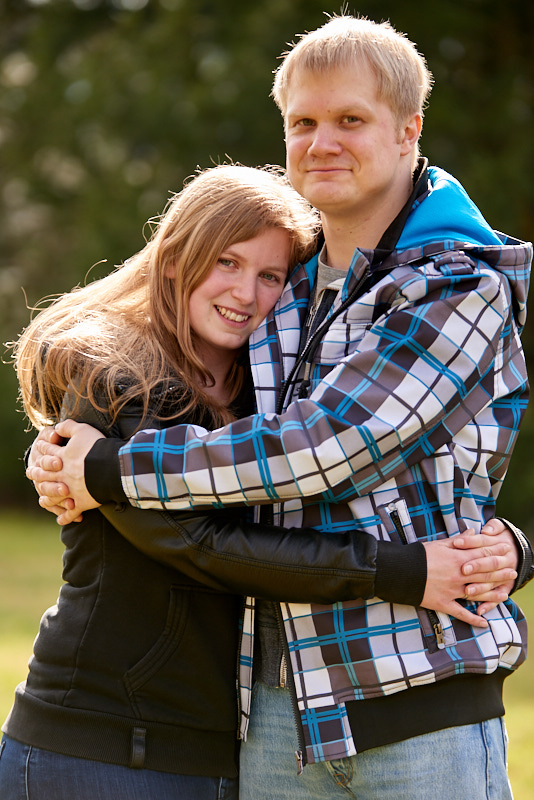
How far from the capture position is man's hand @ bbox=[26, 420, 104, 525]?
2207 mm

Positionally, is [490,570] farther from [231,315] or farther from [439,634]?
[231,315]

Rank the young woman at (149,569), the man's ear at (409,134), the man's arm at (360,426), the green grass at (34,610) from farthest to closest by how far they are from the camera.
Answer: the green grass at (34,610), the man's ear at (409,134), the young woman at (149,569), the man's arm at (360,426)

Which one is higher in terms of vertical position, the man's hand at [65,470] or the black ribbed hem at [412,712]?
the man's hand at [65,470]

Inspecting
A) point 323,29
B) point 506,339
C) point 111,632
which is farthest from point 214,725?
point 323,29

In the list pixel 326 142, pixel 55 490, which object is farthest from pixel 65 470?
pixel 326 142

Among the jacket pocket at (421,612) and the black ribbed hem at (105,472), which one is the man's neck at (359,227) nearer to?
the jacket pocket at (421,612)

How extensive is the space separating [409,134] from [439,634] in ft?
3.95

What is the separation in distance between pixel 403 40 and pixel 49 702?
70.3 inches

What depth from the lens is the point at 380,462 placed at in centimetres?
205

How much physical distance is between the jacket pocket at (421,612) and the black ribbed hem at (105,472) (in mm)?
595

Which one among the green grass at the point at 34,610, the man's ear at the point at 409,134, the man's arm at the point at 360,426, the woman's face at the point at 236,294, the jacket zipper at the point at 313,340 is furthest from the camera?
the green grass at the point at 34,610

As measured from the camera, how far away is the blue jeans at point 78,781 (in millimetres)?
2104

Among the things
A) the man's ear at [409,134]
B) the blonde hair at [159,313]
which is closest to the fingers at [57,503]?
the blonde hair at [159,313]

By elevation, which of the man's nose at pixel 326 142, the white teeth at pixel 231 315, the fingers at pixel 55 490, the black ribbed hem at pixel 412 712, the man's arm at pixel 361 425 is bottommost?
the black ribbed hem at pixel 412 712
